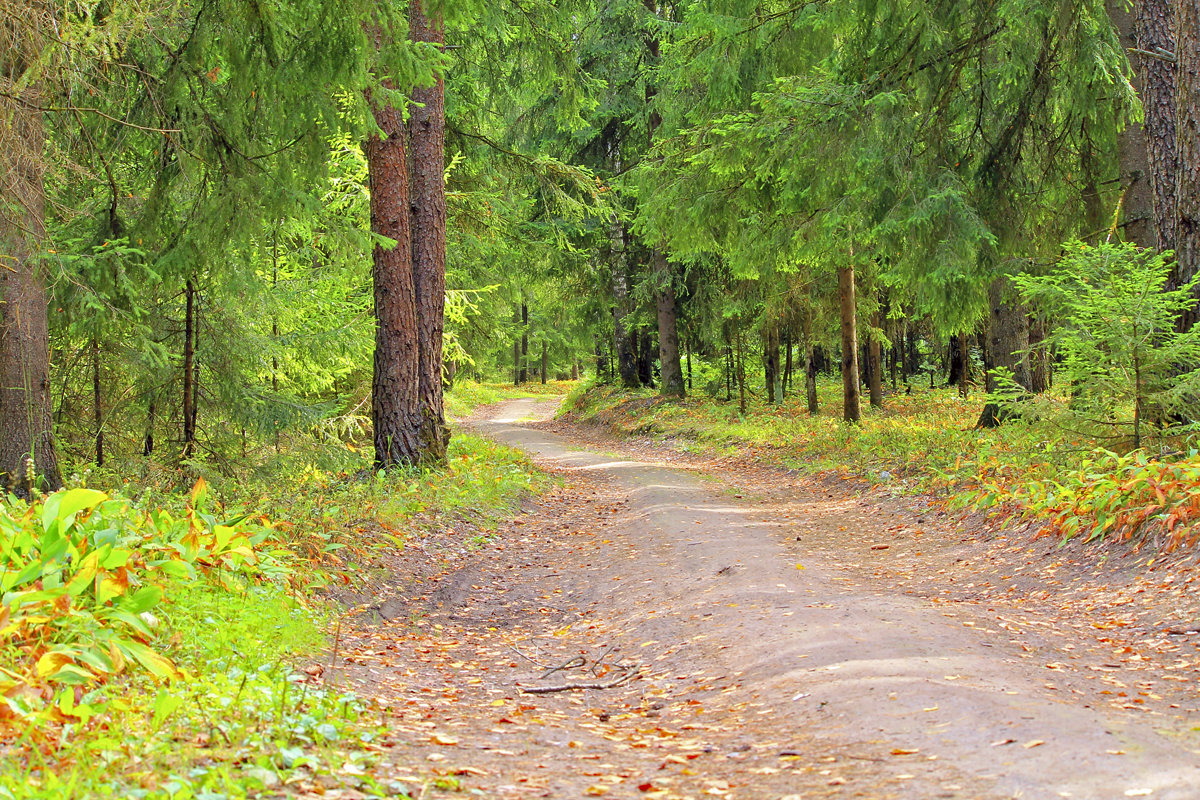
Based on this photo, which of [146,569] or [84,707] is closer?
[84,707]

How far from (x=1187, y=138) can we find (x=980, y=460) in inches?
156

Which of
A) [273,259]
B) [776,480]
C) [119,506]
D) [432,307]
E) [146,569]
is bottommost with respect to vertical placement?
[776,480]

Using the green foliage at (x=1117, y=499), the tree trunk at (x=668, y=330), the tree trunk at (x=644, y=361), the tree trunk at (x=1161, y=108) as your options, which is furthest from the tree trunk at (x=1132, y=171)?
the tree trunk at (x=644, y=361)

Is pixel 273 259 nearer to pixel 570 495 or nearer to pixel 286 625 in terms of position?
pixel 570 495

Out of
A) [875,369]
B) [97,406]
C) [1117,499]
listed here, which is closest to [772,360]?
[875,369]

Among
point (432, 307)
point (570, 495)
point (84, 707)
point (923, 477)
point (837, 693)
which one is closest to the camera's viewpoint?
point (84, 707)

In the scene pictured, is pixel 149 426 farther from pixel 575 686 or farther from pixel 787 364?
pixel 787 364

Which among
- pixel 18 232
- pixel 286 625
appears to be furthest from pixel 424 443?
pixel 286 625

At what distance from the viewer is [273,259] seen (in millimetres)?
11398

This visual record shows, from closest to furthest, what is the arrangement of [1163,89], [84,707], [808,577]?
[84,707] → [808,577] → [1163,89]

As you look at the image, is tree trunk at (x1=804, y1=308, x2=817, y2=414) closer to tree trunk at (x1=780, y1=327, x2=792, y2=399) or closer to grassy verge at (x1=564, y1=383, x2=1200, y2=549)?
grassy verge at (x1=564, y1=383, x2=1200, y2=549)

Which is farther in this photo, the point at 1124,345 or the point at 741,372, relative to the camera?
the point at 741,372

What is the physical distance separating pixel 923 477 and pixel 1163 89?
4997 millimetres

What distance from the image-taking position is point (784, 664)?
4.78 metres
